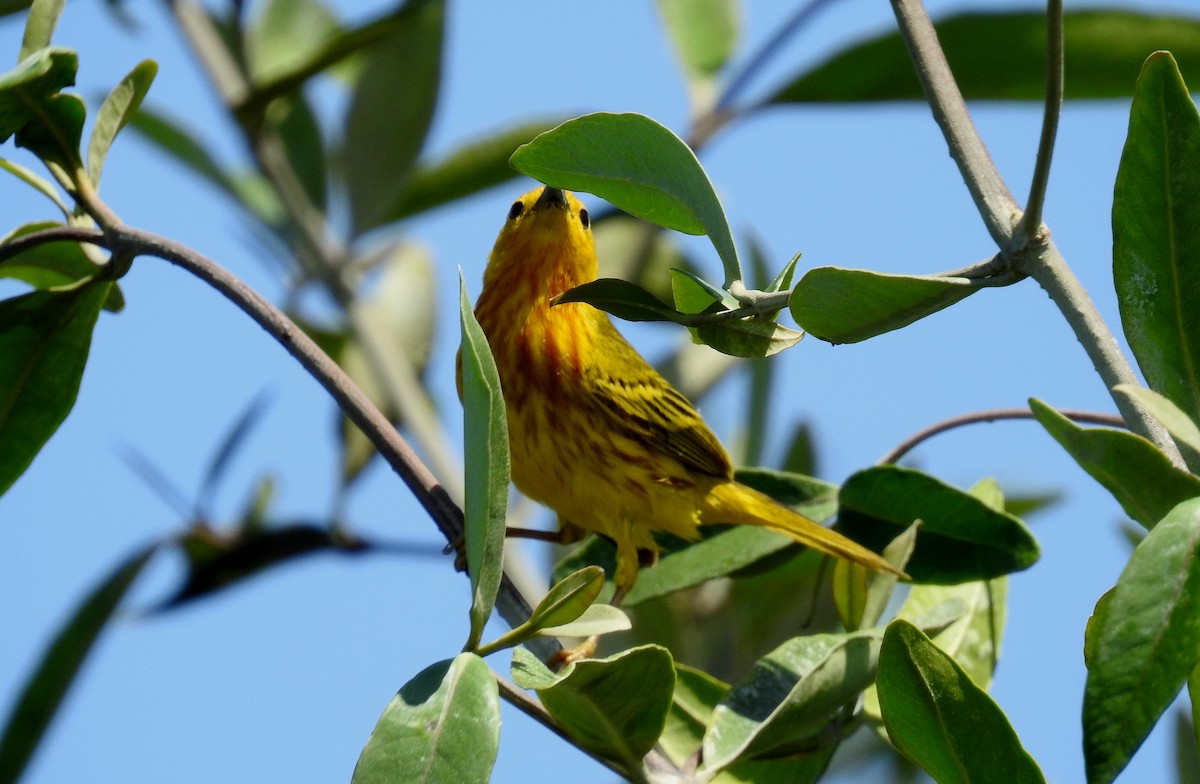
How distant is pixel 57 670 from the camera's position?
348cm

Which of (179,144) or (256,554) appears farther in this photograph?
(179,144)

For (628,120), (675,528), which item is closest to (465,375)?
(628,120)

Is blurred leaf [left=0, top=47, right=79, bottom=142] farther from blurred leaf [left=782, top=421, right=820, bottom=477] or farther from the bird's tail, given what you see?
blurred leaf [left=782, top=421, right=820, bottom=477]

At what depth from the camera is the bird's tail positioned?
2.23 m

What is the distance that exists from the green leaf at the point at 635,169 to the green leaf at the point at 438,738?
546 millimetres

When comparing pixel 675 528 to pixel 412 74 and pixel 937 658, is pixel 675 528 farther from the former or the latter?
pixel 412 74

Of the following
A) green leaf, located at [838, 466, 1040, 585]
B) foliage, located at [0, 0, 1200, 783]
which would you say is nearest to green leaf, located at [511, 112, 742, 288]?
foliage, located at [0, 0, 1200, 783]

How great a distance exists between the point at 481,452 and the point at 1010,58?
2.61 metres

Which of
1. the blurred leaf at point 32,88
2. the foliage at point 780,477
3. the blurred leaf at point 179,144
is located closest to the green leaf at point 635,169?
the foliage at point 780,477

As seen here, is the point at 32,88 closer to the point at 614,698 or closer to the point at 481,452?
the point at 481,452

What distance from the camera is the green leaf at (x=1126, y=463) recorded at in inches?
52.0

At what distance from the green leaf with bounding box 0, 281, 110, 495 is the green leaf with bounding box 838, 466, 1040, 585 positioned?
1298 mm

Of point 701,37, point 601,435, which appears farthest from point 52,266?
point 701,37

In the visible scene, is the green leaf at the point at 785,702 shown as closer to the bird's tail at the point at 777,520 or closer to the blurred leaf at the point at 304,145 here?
the bird's tail at the point at 777,520
